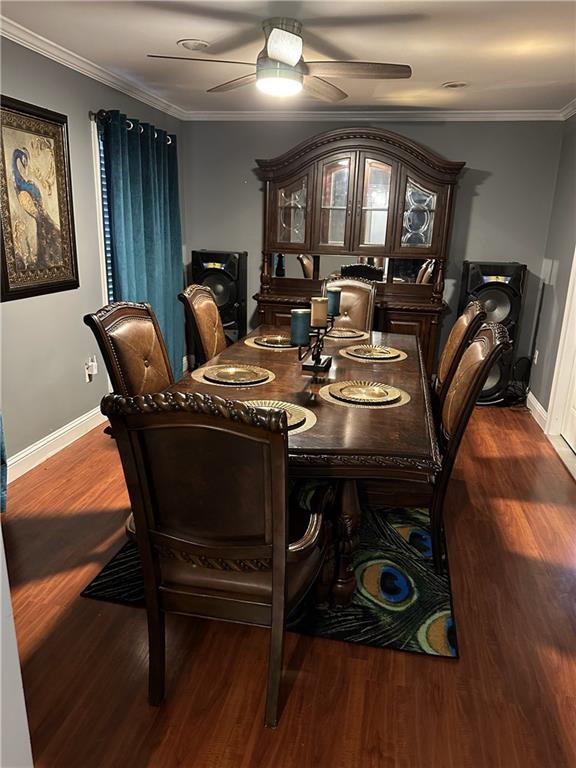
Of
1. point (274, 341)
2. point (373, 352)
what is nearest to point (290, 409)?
point (373, 352)

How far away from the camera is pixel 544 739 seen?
1.50m

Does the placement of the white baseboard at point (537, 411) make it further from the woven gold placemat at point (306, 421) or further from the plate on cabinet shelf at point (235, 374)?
the woven gold placemat at point (306, 421)

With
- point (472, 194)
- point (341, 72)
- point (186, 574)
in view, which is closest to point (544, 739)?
point (186, 574)

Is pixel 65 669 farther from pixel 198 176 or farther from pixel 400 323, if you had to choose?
pixel 198 176

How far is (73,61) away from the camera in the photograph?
3023 mm

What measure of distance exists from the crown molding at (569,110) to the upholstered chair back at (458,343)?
89.1 inches

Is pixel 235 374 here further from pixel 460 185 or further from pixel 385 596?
pixel 460 185

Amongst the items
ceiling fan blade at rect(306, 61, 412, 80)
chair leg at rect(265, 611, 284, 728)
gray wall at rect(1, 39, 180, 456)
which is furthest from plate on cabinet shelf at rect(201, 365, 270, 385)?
ceiling fan blade at rect(306, 61, 412, 80)

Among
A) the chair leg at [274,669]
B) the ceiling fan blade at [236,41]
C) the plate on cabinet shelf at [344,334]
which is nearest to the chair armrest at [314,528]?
the chair leg at [274,669]

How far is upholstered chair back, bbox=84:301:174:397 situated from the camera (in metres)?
2.03

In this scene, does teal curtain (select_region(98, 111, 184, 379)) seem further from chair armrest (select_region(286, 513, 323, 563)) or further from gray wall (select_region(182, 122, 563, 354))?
chair armrest (select_region(286, 513, 323, 563))

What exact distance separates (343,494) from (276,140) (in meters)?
3.80

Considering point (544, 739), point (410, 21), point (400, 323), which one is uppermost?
point (410, 21)

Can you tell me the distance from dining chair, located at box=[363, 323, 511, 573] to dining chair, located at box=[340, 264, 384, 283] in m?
2.36
